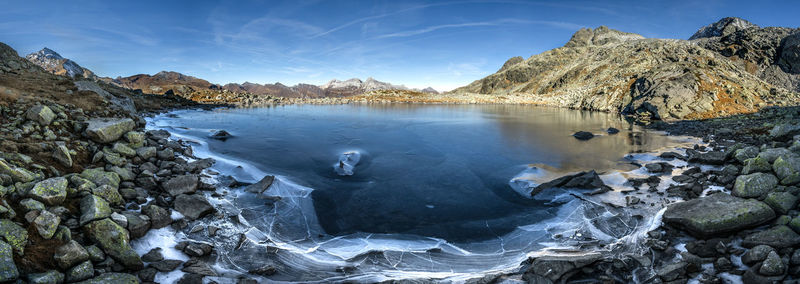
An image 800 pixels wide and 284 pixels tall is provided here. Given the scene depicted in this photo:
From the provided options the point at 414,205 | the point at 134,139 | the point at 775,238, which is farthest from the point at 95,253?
the point at 775,238

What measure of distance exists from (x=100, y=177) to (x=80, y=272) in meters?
4.82

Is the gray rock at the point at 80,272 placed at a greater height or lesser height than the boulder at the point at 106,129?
lesser

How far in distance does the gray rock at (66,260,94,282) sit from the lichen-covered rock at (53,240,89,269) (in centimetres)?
12

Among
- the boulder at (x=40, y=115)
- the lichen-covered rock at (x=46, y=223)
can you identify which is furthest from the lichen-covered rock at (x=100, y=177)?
the boulder at (x=40, y=115)

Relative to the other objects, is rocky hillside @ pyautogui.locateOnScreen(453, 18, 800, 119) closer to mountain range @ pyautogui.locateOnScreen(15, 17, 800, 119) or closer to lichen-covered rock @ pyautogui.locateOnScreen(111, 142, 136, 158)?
mountain range @ pyautogui.locateOnScreen(15, 17, 800, 119)

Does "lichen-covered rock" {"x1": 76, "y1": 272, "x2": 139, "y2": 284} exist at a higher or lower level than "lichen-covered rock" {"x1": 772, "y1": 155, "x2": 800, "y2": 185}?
lower

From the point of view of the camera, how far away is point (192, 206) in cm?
954

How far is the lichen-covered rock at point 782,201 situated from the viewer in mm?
7977

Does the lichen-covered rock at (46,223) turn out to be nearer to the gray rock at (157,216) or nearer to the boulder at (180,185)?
the gray rock at (157,216)

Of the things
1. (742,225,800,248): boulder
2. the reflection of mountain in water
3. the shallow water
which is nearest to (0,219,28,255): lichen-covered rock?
the shallow water

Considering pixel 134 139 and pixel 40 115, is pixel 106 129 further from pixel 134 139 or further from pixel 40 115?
pixel 40 115

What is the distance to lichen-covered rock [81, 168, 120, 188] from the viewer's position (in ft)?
29.1

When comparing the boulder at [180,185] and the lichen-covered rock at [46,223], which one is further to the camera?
the boulder at [180,185]

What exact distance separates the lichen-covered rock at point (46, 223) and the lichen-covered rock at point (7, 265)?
91 cm
